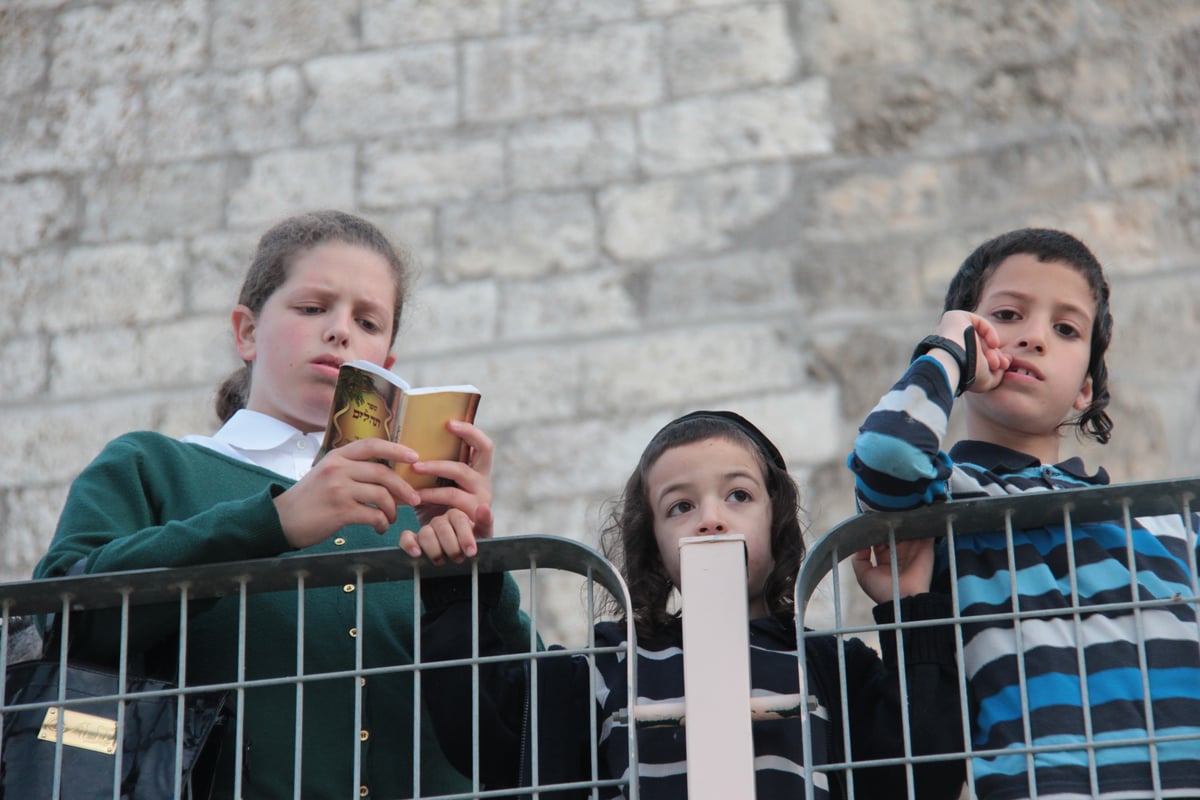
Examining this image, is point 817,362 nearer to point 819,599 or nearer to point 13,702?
point 819,599

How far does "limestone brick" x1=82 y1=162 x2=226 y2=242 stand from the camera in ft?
20.2

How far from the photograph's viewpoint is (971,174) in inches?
226

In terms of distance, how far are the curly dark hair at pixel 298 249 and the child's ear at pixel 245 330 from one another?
2 cm

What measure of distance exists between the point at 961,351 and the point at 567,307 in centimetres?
276

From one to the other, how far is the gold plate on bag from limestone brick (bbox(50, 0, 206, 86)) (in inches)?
147

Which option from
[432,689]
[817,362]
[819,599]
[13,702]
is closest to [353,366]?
[432,689]

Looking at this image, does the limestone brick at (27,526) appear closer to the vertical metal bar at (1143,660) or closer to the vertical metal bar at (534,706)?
the vertical metal bar at (534,706)

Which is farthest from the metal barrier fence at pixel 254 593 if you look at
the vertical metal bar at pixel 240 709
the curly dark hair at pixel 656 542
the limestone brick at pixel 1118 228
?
the limestone brick at pixel 1118 228

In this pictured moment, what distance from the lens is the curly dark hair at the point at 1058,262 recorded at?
352 centimetres

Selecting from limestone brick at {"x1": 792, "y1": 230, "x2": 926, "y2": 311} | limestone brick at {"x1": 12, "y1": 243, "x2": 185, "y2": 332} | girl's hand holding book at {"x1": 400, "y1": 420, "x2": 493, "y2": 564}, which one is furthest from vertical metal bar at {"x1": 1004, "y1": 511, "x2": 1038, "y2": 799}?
limestone brick at {"x1": 12, "y1": 243, "x2": 185, "y2": 332}

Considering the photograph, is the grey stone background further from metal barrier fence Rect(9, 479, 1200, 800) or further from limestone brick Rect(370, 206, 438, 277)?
metal barrier fence Rect(9, 479, 1200, 800)

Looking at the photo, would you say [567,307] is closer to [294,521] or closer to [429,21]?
[429,21]

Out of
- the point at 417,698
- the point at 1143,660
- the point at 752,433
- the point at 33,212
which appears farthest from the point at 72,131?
the point at 1143,660

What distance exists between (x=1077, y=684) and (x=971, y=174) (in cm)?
306
